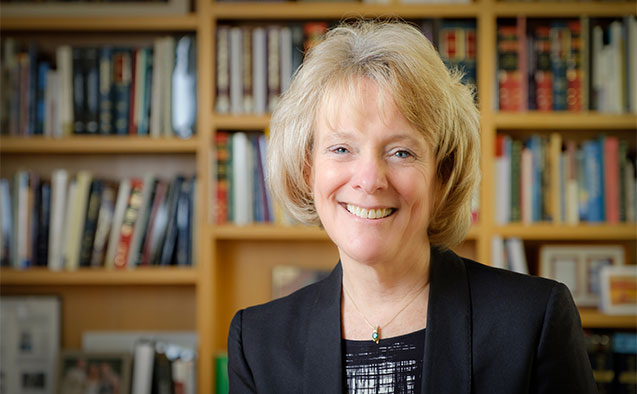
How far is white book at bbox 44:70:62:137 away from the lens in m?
2.59

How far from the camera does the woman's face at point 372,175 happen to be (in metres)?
1.08

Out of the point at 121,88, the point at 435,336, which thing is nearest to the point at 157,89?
the point at 121,88

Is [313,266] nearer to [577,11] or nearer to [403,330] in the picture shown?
[577,11]

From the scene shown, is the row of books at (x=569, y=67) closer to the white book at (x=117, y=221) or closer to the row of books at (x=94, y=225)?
the row of books at (x=94, y=225)

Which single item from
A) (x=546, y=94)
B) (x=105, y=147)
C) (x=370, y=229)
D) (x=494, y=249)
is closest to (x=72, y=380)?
(x=105, y=147)

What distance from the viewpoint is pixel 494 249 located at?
8.21 ft

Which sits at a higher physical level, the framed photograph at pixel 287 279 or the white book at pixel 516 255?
the white book at pixel 516 255

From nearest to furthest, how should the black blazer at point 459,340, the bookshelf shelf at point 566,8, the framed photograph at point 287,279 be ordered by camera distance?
the black blazer at point 459,340 < the bookshelf shelf at point 566,8 < the framed photograph at point 287,279

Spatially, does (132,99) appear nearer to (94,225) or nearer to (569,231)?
(94,225)

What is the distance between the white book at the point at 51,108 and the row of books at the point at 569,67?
5.67 feet

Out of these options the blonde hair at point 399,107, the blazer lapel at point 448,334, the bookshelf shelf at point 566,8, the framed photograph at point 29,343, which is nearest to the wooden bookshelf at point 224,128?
the bookshelf shelf at point 566,8

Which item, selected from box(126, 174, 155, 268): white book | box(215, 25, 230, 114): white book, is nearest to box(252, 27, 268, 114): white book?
box(215, 25, 230, 114): white book

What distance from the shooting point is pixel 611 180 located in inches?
99.3

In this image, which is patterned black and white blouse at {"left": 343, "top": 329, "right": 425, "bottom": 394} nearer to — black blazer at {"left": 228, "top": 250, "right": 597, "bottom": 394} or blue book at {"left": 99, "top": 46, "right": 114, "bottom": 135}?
black blazer at {"left": 228, "top": 250, "right": 597, "bottom": 394}
